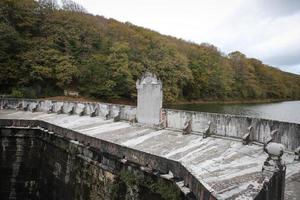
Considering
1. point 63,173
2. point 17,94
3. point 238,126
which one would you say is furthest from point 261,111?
point 63,173

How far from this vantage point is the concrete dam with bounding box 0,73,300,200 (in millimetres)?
4891

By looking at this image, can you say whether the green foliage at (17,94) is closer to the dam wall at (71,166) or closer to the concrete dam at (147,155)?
the concrete dam at (147,155)

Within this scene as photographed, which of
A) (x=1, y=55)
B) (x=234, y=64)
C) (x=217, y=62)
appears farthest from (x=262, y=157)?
(x=234, y=64)

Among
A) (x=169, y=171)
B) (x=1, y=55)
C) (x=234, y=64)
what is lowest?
(x=169, y=171)

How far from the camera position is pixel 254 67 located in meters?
73.4

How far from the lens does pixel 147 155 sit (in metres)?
6.77

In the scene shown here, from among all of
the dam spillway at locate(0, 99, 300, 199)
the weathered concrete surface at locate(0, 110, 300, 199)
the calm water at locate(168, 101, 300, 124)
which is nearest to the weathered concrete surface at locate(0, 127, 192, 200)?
the dam spillway at locate(0, 99, 300, 199)

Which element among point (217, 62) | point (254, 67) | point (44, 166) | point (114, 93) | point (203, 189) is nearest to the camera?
point (203, 189)

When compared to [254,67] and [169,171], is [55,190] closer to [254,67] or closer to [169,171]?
[169,171]

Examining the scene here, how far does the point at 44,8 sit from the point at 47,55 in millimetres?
8396

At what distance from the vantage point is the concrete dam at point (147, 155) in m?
4.89

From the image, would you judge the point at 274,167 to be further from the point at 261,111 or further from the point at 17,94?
the point at 261,111

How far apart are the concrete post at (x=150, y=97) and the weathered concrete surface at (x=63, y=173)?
2523mm

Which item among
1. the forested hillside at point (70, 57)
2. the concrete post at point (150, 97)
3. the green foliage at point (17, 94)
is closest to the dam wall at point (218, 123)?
the concrete post at point (150, 97)
